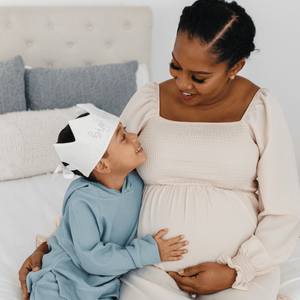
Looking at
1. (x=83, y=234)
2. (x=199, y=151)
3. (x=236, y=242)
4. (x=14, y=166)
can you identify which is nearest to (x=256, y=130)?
(x=199, y=151)

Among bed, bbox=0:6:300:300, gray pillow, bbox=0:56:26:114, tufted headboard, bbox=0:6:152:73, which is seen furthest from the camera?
tufted headboard, bbox=0:6:152:73

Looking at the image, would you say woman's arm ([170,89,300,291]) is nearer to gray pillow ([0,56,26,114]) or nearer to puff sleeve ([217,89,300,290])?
puff sleeve ([217,89,300,290])

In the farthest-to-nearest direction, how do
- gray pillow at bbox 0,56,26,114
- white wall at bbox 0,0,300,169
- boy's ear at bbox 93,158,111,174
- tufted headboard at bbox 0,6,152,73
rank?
tufted headboard at bbox 0,6,152,73
white wall at bbox 0,0,300,169
gray pillow at bbox 0,56,26,114
boy's ear at bbox 93,158,111,174

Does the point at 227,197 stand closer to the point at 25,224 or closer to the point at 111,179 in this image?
the point at 111,179

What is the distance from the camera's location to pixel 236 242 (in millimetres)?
1030

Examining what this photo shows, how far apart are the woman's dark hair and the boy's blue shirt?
1.88 ft

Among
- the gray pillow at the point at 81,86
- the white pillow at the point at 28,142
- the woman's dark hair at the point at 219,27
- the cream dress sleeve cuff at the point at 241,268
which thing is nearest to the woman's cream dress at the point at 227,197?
the cream dress sleeve cuff at the point at 241,268

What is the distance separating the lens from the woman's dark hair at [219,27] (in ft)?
3.32

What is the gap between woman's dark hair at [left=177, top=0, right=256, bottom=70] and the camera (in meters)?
1.01

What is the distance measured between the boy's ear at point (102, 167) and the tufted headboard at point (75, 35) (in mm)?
1370

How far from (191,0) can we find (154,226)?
1.86 metres

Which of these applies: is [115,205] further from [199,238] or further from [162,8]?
[162,8]

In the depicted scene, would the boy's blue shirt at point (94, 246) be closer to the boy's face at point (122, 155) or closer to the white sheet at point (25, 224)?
the boy's face at point (122, 155)

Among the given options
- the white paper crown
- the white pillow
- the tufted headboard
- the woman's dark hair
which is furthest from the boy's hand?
the tufted headboard
